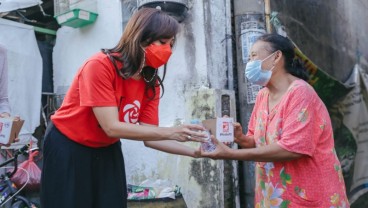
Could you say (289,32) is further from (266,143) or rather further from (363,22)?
(363,22)

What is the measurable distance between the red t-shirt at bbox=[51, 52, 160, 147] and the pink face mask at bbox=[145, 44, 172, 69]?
132mm

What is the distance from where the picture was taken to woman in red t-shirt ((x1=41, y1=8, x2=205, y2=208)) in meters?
2.01

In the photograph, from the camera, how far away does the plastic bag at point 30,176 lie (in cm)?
461

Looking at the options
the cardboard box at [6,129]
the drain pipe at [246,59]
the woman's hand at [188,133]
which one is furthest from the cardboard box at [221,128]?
the cardboard box at [6,129]

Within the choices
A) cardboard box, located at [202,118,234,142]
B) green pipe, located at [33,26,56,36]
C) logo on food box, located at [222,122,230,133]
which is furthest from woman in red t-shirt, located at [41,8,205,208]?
green pipe, located at [33,26,56,36]

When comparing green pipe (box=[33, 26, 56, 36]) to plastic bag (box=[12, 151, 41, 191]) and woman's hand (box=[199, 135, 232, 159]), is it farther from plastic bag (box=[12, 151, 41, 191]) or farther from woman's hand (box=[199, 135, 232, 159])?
woman's hand (box=[199, 135, 232, 159])

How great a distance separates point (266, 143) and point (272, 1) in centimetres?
268

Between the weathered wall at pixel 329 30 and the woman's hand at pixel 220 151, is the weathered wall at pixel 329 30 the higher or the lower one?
the higher one

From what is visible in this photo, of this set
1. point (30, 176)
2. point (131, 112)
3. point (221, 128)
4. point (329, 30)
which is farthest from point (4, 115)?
point (329, 30)

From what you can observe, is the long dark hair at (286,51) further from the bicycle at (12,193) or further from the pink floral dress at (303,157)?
the bicycle at (12,193)

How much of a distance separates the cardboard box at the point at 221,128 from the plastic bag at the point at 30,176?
300cm

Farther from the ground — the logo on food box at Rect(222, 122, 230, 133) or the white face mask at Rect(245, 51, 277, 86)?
the white face mask at Rect(245, 51, 277, 86)

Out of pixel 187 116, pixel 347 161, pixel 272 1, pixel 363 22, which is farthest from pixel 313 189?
pixel 363 22

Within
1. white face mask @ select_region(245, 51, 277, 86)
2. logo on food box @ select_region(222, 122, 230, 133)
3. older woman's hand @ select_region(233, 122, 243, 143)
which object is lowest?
older woman's hand @ select_region(233, 122, 243, 143)
